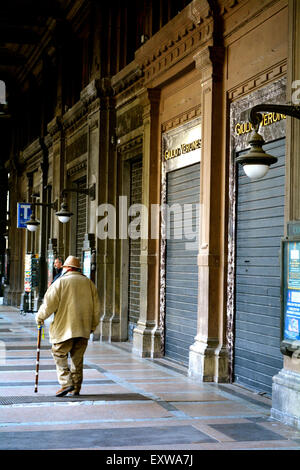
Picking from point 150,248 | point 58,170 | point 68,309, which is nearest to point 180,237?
point 150,248

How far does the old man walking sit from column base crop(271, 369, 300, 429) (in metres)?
2.87

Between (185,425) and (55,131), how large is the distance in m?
17.9

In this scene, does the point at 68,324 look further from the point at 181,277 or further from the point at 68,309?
the point at 181,277

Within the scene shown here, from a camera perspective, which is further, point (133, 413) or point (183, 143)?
point (183, 143)

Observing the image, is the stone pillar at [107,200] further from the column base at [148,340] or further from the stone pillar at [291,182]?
the stone pillar at [291,182]

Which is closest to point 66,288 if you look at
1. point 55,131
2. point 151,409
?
point 151,409

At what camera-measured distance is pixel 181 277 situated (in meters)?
13.8

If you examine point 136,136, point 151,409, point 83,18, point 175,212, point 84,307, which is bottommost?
point 151,409

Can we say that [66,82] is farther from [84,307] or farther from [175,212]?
[84,307]

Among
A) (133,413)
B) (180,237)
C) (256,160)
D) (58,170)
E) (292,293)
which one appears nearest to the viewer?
(256,160)

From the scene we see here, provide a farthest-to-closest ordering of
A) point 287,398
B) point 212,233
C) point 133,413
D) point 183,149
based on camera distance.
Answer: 1. point 183,149
2. point 212,233
3. point 133,413
4. point 287,398

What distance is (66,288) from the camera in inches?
395

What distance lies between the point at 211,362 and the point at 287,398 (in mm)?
3208

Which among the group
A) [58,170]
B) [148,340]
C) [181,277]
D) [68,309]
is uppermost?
[58,170]
